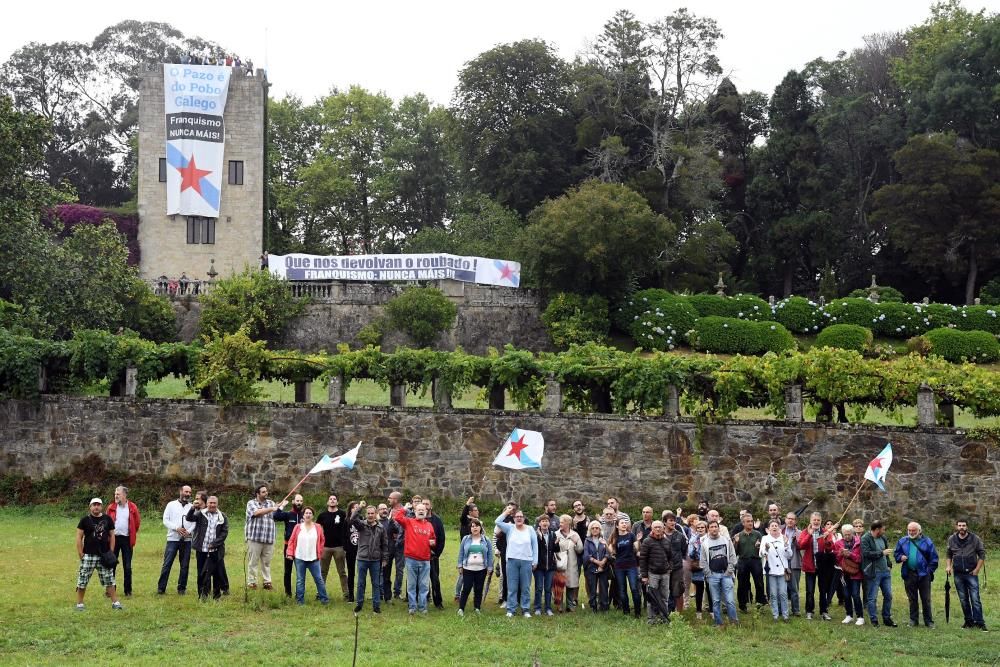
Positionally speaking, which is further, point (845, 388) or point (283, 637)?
point (845, 388)

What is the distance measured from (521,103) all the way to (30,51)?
29.5 m

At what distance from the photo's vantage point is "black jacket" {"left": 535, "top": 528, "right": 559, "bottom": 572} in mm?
13680

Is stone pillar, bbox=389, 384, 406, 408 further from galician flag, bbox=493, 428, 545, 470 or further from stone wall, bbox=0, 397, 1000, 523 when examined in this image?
galician flag, bbox=493, 428, 545, 470

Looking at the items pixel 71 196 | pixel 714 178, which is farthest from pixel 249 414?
pixel 714 178

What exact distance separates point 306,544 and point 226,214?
31.3 meters

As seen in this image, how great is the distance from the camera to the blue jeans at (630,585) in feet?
45.3

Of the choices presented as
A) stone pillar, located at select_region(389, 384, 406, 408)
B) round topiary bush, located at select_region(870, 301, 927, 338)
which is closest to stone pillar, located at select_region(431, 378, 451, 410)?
stone pillar, located at select_region(389, 384, 406, 408)

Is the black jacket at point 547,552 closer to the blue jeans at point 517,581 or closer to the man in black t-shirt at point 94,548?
the blue jeans at point 517,581

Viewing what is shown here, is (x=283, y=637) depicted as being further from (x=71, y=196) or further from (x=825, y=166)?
(x=825, y=166)

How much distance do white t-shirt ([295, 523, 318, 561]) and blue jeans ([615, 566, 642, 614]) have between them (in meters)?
3.41

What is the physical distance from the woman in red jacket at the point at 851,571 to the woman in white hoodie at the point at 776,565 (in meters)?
0.58

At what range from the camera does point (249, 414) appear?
22.8 metres

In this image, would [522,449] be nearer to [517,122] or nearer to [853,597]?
[853,597]

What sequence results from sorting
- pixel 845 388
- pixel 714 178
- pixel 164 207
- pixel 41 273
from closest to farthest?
pixel 845 388 < pixel 41 273 < pixel 164 207 < pixel 714 178
